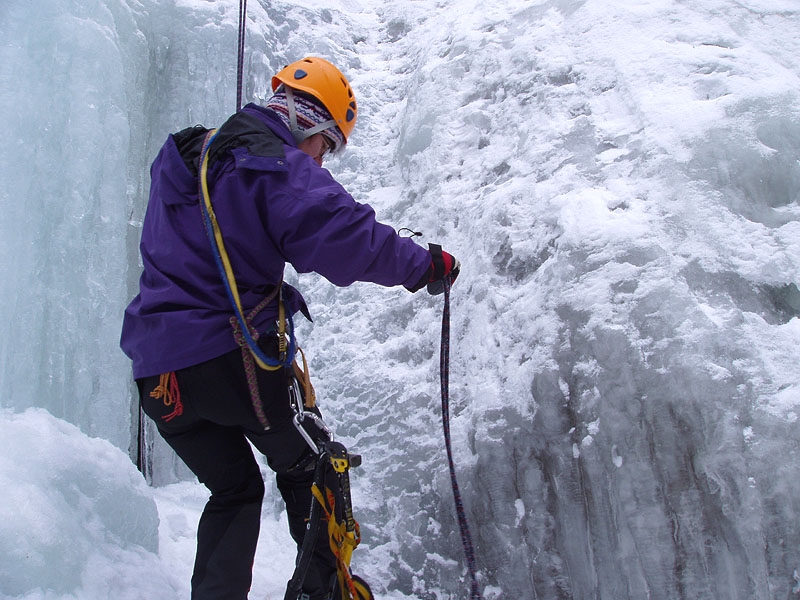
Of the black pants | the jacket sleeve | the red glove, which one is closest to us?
the jacket sleeve

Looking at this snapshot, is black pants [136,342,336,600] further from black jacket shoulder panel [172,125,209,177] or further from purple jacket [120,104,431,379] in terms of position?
black jacket shoulder panel [172,125,209,177]

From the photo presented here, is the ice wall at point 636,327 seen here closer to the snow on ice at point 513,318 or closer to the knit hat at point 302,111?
the snow on ice at point 513,318

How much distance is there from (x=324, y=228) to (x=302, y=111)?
0.55 metres

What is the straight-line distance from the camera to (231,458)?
184 centimetres

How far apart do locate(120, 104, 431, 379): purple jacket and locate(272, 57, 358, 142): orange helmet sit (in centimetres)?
26

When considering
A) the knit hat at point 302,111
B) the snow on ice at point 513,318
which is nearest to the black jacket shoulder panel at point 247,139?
the knit hat at point 302,111

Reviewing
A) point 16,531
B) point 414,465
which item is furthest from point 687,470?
point 16,531

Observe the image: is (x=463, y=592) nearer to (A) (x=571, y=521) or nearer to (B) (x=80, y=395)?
(A) (x=571, y=521)

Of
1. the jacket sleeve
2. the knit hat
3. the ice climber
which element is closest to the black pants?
the ice climber

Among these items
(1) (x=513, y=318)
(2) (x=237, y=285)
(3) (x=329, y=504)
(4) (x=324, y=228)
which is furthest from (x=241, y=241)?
(1) (x=513, y=318)

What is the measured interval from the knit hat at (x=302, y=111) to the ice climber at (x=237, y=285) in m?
0.01

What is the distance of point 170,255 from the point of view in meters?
1.69

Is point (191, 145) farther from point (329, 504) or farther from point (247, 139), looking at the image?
point (329, 504)

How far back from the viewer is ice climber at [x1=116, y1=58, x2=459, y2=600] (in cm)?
160
